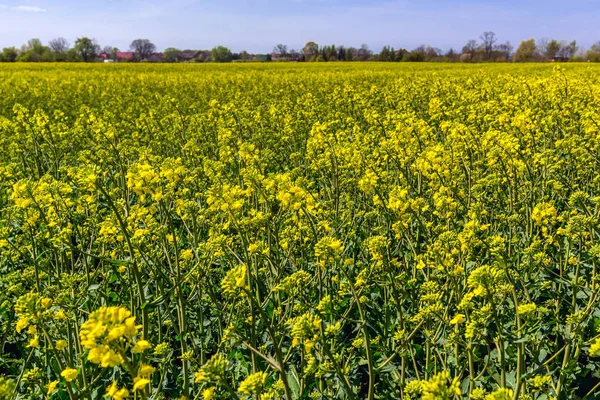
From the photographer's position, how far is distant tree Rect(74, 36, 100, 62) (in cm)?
7062

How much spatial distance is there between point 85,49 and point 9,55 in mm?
10961

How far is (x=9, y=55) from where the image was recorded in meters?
65.9

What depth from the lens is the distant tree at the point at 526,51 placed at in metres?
69.8

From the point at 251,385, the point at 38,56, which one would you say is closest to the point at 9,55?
the point at 38,56

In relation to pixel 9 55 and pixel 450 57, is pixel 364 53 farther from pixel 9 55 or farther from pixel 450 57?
pixel 9 55

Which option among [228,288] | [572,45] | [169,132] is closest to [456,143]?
[228,288]

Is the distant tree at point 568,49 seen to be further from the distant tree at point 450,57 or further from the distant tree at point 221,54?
the distant tree at point 221,54

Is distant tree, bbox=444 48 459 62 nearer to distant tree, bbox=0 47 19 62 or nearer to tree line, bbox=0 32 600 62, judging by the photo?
tree line, bbox=0 32 600 62

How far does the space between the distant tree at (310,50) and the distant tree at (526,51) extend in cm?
3107

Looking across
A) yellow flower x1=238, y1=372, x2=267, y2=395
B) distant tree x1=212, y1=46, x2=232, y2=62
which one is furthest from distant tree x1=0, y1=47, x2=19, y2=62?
yellow flower x1=238, y1=372, x2=267, y2=395

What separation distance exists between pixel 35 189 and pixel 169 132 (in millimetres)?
4339

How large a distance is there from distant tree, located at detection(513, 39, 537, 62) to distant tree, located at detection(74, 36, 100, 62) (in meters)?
65.4

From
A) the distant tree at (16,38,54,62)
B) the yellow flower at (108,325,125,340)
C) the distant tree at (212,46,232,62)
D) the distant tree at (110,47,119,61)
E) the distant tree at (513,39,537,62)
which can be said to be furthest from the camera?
the distant tree at (110,47,119,61)

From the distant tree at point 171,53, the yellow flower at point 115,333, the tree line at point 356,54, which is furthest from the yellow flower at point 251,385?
the distant tree at point 171,53
